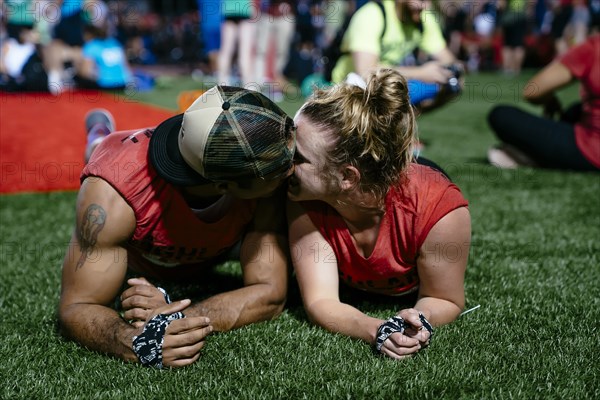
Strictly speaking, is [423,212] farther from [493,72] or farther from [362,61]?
[493,72]

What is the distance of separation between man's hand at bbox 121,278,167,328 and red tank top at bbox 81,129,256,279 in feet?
0.68

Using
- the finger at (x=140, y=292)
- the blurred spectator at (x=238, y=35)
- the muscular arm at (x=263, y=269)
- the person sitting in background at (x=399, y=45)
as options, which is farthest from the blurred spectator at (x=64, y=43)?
the finger at (x=140, y=292)

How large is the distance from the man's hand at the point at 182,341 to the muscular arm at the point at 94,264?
227 mm

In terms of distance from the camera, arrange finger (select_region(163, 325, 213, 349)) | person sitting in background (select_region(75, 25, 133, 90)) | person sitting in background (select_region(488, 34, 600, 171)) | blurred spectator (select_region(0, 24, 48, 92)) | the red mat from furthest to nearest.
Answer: person sitting in background (select_region(75, 25, 133, 90)) < blurred spectator (select_region(0, 24, 48, 92)) < the red mat < person sitting in background (select_region(488, 34, 600, 171)) < finger (select_region(163, 325, 213, 349))

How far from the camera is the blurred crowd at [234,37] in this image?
9.81 meters

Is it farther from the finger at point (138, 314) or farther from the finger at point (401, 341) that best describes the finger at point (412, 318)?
the finger at point (138, 314)

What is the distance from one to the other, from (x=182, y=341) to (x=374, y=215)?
854mm

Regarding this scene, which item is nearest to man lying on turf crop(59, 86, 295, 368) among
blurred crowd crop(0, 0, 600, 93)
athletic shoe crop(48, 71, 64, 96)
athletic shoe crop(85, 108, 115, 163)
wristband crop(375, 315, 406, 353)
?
wristband crop(375, 315, 406, 353)

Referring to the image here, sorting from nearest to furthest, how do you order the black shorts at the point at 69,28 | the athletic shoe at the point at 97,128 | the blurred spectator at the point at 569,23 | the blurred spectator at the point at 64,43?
the athletic shoe at the point at 97,128, the blurred spectator at the point at 64,43, the black shorts at the point at 69,28, the blurred spectator at the point at 569,23

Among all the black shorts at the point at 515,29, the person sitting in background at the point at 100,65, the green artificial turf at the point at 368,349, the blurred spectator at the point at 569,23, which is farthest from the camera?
the black shorts at the point at 515,29

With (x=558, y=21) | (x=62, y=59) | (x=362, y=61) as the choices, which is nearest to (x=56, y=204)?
(x=362, y=61)

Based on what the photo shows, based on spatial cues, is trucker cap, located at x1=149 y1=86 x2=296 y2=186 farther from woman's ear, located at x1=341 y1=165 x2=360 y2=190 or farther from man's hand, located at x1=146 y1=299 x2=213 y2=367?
man's hand, located at x1=146 y1=299 x2=213 y2=367

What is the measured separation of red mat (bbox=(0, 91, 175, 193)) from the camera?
5.27m

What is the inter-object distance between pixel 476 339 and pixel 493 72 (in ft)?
52.8
